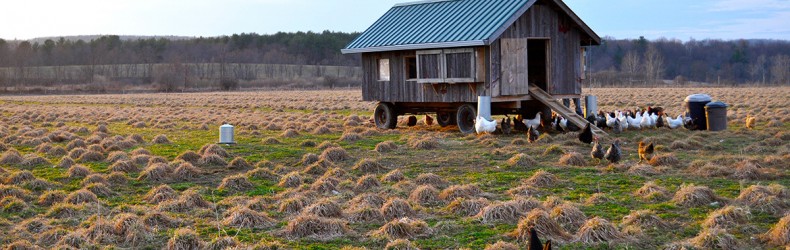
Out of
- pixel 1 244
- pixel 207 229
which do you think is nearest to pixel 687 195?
pixel 207 229

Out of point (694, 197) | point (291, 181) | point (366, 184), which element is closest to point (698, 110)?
point (694, 197)

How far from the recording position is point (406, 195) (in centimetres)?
1156

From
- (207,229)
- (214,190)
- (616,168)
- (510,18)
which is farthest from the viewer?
(510,18)

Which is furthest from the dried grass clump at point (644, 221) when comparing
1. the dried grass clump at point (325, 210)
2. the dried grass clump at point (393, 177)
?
the dried grass clump at point (393, 177)

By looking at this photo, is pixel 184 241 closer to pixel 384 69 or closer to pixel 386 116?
pixel 384 69

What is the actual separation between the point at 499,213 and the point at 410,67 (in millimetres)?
14885

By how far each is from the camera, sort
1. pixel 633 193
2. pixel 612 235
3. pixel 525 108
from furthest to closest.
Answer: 1. pixel 525 108
2. pixel 633 193
3. pixel 612 235

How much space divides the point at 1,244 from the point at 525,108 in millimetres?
17413

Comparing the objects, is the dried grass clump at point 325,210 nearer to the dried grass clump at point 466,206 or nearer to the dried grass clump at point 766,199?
the dried grass clump at point 466,206

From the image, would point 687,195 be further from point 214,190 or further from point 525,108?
point 525,108

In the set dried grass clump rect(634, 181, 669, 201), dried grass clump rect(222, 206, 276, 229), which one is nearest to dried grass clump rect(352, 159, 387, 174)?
dried grass clump rect(222, 206, 276, 229)

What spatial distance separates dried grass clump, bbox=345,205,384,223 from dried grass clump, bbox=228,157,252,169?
5882 millimetres

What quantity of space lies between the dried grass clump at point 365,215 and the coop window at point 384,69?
14.9 meters

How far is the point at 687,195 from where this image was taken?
10.3 m
